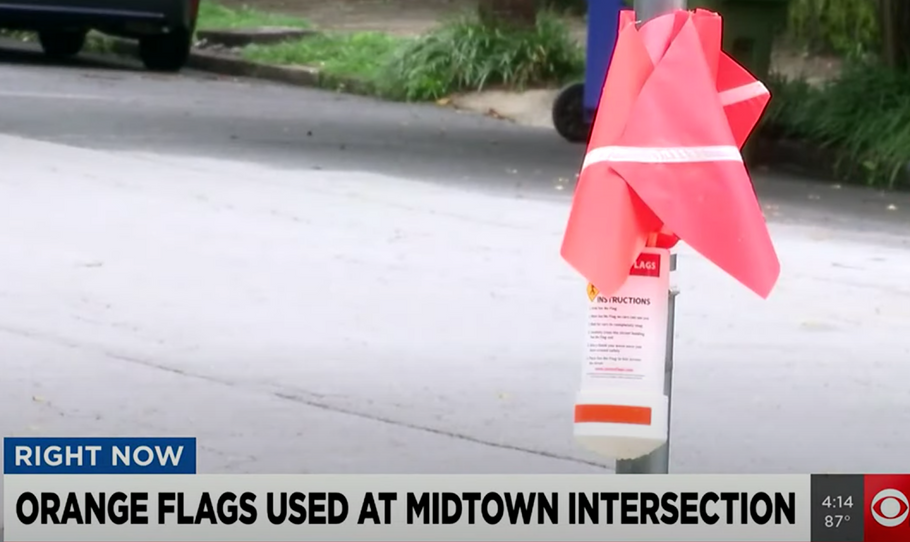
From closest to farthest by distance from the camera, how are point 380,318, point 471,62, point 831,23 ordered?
1. point 380,318
2. point 471,62
3. point 831,23

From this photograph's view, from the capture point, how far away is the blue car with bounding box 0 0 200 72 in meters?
17.4

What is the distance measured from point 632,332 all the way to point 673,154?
1.18ft

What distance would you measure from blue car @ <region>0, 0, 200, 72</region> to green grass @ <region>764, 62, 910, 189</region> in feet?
22.4

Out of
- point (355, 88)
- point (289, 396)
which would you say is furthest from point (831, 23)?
point (289, 396)

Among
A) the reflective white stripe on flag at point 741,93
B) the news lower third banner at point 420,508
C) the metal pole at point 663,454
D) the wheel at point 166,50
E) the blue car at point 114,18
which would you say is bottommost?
the wheel at point 166,50

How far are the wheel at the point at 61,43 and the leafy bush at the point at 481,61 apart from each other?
447 cm

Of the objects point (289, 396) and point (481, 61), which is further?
point (481, 61)

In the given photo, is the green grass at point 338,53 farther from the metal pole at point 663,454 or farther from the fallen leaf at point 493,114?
the metal pole at point 663,454

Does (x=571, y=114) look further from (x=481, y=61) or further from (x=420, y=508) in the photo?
(x=420, y=508)

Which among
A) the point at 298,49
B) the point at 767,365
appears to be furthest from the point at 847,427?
the point at 298,49

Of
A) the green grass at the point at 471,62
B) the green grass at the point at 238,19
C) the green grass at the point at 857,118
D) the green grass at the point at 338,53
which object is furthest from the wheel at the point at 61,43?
the green grass at the point at 857,118

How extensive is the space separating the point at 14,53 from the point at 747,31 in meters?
10.4

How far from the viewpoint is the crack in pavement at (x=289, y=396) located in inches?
210

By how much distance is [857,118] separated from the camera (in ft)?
41.3
